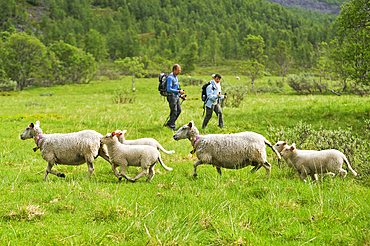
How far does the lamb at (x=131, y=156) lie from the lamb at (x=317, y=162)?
3.58 m

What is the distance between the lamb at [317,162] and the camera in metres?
6.27

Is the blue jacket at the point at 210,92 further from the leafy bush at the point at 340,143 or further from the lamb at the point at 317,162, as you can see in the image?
the lamb at the point at 317,162

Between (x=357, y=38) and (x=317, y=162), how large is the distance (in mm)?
13349

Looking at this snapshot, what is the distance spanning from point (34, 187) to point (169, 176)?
329 cm

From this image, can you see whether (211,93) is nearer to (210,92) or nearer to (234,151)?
(210,92)

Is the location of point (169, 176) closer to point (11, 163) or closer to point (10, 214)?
point (10, 214)

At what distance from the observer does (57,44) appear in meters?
68.2

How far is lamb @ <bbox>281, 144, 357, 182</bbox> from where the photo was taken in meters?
6.27

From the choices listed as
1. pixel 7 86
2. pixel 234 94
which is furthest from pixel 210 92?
pixel 7 86


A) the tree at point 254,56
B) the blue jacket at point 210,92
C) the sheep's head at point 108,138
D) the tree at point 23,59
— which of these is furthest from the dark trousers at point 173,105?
the tree at point 23,59

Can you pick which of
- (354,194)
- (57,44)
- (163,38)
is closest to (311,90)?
(354,194)

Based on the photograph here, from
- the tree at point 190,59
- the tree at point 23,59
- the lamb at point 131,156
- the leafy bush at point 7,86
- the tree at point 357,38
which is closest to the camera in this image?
the lamb at point 131,156

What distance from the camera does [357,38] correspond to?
15727mm

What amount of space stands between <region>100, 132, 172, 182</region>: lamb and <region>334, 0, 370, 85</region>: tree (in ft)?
46.6
